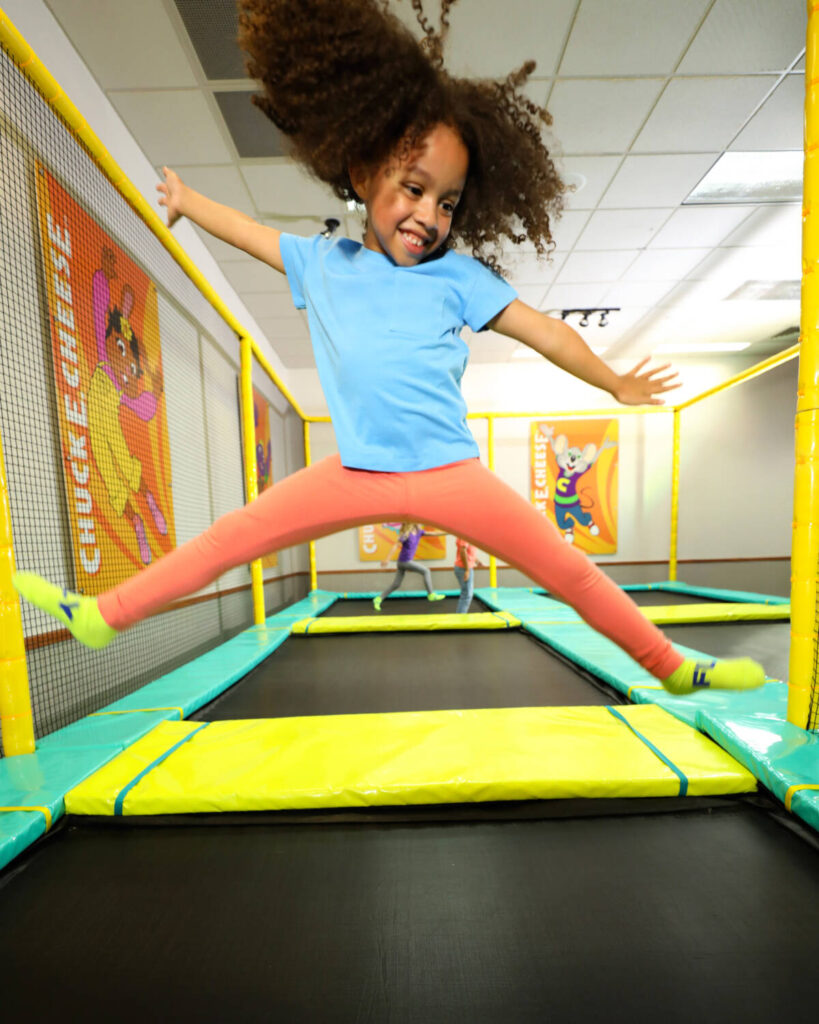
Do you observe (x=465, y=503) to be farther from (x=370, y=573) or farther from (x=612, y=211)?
(x=370, y=573)

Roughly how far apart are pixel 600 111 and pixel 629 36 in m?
0.35

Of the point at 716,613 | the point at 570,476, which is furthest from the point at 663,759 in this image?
the point at 570,476

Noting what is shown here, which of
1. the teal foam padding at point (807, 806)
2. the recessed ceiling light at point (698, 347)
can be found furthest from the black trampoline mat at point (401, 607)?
the recessed ceiling light at point (698, 347)

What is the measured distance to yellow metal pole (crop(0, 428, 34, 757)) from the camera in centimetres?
115

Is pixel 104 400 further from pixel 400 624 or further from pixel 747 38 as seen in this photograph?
pixel 747 38

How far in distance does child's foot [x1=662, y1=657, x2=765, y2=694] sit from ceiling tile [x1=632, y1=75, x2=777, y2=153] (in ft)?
8.86

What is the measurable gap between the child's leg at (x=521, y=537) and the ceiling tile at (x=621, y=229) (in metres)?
3.21

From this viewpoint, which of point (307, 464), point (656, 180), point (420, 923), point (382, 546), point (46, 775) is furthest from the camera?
point (382, 546)

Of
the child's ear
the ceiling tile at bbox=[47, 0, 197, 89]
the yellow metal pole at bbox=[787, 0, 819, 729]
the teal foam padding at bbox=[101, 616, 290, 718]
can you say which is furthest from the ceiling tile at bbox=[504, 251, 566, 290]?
the teal foam padding at bbox=[101, 616, 290, 718]

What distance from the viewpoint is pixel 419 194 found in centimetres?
81

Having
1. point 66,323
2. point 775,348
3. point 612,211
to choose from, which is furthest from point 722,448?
point 66,323

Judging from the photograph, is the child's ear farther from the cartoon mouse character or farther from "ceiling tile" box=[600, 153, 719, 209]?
the cartoon mouse character

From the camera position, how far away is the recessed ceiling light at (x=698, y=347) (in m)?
5.43

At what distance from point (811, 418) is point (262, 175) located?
2823mm
